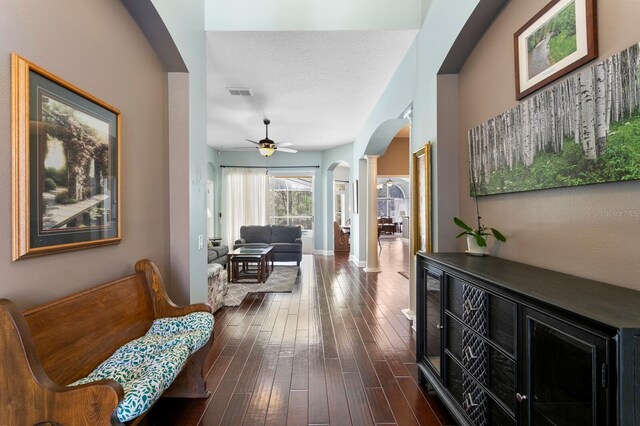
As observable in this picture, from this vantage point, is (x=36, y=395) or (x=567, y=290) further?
(x=567, y=290)

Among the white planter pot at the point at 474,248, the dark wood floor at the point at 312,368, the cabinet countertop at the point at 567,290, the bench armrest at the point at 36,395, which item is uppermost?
the white planter pot at the point at 474,248

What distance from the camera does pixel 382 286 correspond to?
5.38 meters

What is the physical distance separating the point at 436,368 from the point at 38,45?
2777 millimetres

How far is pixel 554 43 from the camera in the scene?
63.8 inches

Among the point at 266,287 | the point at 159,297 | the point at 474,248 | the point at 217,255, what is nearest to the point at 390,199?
the point at 217,255

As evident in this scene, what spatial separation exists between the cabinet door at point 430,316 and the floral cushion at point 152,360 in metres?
1.54

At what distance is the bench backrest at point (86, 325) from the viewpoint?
1.30 m

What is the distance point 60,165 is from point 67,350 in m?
0.84

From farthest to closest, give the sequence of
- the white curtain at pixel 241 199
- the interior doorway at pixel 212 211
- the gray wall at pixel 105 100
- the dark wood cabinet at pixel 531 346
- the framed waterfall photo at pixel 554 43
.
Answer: the white curtain at pixel 241 199
the interior doorway at pixel 212 211
the framed waterfall photo at pixel 554 43
the gray wall at pixel 105 100
the dark wood cabinet at pixel 531 346

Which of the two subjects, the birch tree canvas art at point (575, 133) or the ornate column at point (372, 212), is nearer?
the birch tree canvas art at point (575, 133)

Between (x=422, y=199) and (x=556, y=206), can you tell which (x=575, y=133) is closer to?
(x=556, y=206)

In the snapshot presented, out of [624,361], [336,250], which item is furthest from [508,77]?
[336,250]

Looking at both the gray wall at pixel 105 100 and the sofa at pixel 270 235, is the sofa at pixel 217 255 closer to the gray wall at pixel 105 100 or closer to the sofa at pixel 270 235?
the sofa at pixel 270 235

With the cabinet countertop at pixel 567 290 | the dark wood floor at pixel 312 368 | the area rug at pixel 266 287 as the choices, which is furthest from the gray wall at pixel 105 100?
the area rug at pixel 266 287
